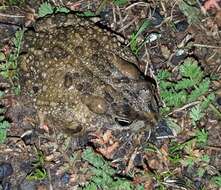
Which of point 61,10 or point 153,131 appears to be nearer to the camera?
point 153,131

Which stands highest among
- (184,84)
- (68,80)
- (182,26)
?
(182,26)

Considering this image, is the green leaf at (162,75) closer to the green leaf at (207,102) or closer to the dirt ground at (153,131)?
the dirt ground at (153,131)

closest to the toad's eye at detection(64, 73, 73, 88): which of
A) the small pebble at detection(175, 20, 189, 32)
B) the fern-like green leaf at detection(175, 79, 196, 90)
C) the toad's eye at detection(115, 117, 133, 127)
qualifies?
the toad's eye at detection(115, 117, 133, 127)

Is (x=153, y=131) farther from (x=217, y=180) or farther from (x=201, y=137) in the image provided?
(x=217, y=180)

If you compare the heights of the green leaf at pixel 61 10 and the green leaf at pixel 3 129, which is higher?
the green leaf at pixel 61 10

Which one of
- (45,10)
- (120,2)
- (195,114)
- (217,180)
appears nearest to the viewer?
(217,180)

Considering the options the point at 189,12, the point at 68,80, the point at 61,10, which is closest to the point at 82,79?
the point at 68,80

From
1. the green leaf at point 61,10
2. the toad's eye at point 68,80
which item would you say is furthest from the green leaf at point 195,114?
the green leaf at point 61,10
